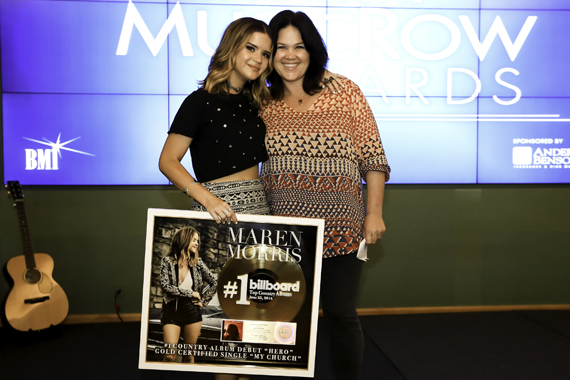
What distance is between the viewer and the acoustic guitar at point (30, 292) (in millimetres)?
3176

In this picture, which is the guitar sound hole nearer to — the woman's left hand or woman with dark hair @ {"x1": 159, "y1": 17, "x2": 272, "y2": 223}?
woman with dark hair @ {"x1": 159, "y1": 17, "x2": 272, "y2": 223}

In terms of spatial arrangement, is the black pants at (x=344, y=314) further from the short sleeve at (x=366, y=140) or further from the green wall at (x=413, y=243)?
the green wall at (x=413, y=243)

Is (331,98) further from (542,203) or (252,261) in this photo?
(542,203)

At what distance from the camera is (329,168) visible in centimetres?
178

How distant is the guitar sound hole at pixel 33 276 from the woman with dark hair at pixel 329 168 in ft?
7.35

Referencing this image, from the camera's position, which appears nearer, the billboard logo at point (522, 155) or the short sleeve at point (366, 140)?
the short sleeve at point (366, 140)

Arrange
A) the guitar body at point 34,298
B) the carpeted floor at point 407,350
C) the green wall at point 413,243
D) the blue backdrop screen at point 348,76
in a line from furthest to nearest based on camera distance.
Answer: the green wall at point 413,243 < the blue backdrop screen at point 348,76 < the guitar body at point 34,298 < the carpeted floor at point 407,350

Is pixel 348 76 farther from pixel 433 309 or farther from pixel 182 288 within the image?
pixel 182 288

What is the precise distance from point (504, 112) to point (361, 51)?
1.21 m

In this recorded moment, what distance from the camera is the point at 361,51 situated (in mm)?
3557

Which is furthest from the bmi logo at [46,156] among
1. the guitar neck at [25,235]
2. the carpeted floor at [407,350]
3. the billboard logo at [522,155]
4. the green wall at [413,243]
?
the billboard logo at [522,155]

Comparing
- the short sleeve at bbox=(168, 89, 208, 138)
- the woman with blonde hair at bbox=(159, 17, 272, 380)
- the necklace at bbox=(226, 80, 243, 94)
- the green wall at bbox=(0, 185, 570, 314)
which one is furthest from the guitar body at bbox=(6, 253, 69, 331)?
the necklace at bbox=(226, 80, 243, 94)

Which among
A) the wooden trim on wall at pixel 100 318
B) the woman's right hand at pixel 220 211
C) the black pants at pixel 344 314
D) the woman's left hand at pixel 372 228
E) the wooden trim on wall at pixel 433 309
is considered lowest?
the wooden trim on wall at pixel 100 318

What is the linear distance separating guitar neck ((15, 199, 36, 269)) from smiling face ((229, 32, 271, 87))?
90.3 inches
